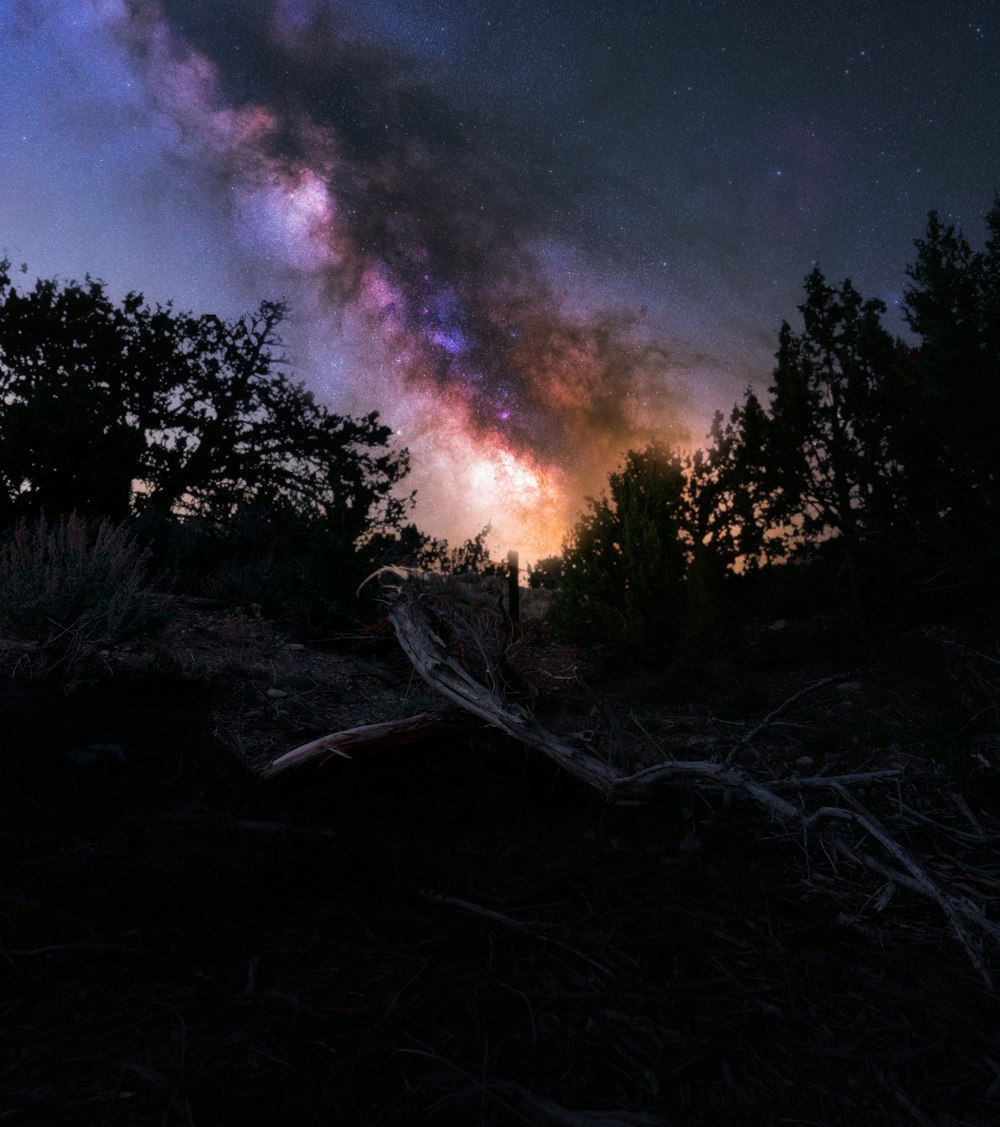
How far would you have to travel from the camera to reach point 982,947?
91.8 inches

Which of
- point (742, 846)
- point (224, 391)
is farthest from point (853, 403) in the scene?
point (224, 391)

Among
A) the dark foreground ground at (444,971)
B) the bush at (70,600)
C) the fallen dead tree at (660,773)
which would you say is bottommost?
the dark foreground ground at (444,971)

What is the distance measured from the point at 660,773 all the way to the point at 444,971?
1.63 meters

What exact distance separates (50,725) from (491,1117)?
13.9 ft


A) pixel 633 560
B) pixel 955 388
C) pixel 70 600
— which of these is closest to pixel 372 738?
pixel 70 600

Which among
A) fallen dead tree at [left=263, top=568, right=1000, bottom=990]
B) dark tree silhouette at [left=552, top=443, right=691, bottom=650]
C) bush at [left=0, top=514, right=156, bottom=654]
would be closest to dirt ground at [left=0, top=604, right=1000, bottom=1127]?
fallen dead tree at [left=263, top=568, right=1000, bottom=990]

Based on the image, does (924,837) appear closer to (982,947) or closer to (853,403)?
(982,947)

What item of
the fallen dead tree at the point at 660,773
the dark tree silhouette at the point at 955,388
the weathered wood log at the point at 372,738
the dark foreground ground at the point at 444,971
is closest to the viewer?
the dark foreground ground at the point at 444,971

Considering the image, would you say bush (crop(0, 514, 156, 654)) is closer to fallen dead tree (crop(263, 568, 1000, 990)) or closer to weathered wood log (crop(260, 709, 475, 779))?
fallen dead tree (crop(263, 568, 1000, 990))

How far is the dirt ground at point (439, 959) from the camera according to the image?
5.82ft

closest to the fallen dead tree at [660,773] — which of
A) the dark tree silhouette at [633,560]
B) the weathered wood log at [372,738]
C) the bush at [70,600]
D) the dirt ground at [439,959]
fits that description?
the weathered wood log at [372,738]

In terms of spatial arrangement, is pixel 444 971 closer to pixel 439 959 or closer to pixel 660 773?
pixel 439 959

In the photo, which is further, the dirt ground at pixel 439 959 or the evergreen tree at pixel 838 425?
the evergreen tree at pixel 838 425

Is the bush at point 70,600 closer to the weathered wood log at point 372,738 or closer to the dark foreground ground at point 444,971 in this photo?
the dark foreground ground at point 444,971
